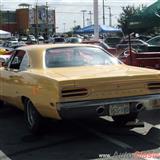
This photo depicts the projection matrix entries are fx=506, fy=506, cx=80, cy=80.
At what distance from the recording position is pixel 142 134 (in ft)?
25.8

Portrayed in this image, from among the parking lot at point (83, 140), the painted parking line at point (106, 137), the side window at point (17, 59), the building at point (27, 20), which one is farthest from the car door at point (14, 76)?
the building at point (27, 20)

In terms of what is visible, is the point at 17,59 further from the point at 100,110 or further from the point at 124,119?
the point at 100,110

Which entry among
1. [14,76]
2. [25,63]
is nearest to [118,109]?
[25,63]

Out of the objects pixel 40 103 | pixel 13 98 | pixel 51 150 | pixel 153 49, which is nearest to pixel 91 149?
pixel 51 150

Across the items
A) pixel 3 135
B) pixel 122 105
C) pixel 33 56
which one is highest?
pixel 33 56

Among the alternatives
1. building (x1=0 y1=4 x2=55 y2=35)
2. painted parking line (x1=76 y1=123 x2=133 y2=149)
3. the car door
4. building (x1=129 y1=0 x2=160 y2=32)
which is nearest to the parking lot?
painted parking line (x1=76 y1=123 x2=133 y2=149)

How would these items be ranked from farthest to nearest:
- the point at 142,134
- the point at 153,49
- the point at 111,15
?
the point at 111,15 < the point at 153,49 < the point at 142,134

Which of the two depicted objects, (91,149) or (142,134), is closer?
(91,149)

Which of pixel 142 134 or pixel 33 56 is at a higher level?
pixel 33 56

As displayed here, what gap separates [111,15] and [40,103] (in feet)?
377

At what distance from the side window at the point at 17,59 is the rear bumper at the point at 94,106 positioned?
7.14 ft

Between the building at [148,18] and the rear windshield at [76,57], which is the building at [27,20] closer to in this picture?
the building at [148,18]

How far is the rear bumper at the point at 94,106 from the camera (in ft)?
23.0

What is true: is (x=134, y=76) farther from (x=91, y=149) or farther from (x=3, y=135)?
(x=3, y=135)
